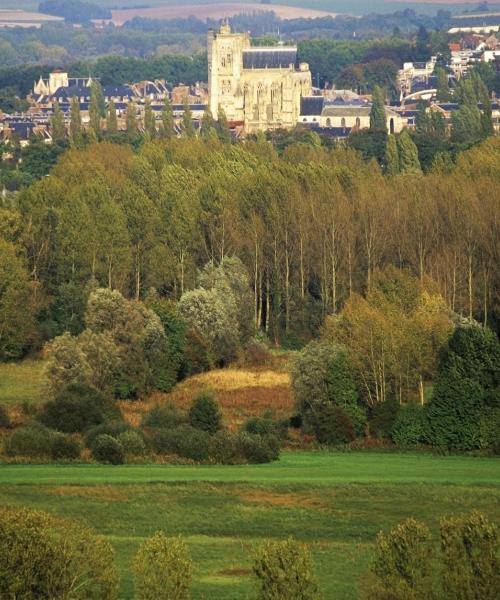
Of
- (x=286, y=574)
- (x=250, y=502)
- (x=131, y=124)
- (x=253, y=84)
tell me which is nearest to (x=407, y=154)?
(x=131, y=124)

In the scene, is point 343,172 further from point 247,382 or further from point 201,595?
point 201,595

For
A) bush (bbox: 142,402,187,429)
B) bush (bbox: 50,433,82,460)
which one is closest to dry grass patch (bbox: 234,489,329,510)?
bush (bbox: 50,433,82,460)

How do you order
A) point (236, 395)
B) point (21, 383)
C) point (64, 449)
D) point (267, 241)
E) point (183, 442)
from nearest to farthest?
1. point (64, 449)
2. point (183, 442)
3. point (236, 395)
4. point (21, 383)
5. point (267, 241)

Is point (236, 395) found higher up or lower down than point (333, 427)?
lower down

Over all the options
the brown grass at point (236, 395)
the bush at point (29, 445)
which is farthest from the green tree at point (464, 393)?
the bush at point (29, 445)

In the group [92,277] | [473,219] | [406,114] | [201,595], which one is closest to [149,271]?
[92,277]

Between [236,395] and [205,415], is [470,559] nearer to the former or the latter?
[205,415]
